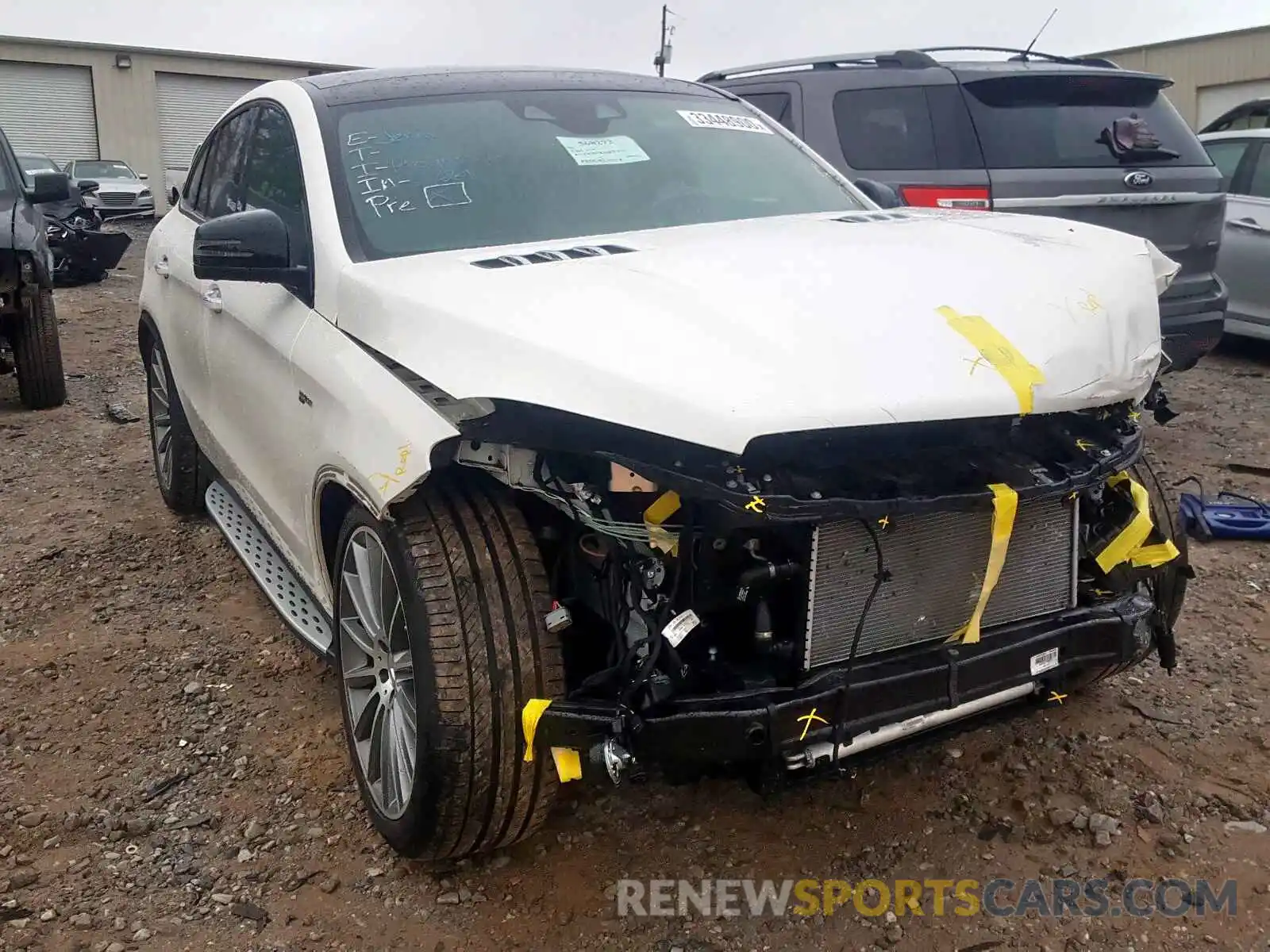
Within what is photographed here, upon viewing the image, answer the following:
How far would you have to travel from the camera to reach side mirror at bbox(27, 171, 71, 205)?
23.0 ft

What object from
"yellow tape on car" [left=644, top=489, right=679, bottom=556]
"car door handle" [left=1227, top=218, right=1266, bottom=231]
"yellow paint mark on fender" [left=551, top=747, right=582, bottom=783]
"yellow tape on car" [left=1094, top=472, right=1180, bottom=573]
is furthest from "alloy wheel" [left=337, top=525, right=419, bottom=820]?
"car door handle" [left=1227, top=218, right=1266, bottom=231]

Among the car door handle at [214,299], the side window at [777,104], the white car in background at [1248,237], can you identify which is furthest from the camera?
the white car in background at [1248,237]

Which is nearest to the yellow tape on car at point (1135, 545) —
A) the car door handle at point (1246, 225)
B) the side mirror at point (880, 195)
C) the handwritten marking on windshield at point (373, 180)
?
the side mirror at point (880, 195)

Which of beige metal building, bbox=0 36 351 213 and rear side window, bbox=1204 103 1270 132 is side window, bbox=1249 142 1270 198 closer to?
rear side window, bbox=1204 103 1270 132

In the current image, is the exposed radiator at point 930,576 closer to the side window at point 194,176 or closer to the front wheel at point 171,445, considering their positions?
the front wheel at point 171,445

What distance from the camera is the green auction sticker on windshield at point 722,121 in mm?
3535

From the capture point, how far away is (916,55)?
17.9 feet

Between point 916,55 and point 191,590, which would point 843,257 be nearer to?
point 191,590

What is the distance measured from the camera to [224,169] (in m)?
4.09

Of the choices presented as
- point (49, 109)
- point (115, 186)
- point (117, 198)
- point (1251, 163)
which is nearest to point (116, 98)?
point (49, 109)

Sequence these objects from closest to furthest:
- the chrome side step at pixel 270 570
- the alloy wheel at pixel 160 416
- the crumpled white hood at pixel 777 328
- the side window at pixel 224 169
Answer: the crumpled white hood at pixel 777 328
the chrome side step at pixel 270 570
the side window at pixel 224 169
the alloy wheel at pixel 160 416

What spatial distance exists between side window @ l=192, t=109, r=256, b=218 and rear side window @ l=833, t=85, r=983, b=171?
2.85 metres

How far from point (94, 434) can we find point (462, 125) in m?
4.40

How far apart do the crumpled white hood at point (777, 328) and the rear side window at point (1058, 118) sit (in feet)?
8.99
